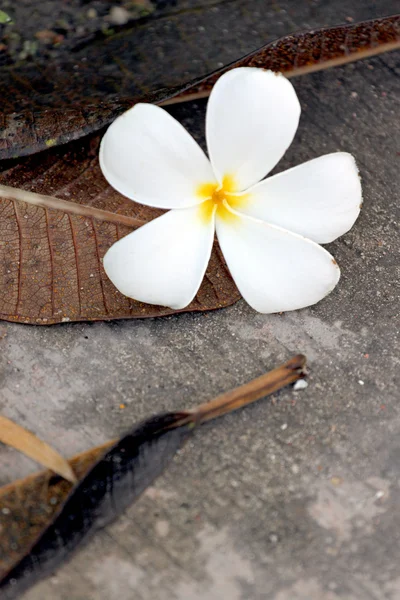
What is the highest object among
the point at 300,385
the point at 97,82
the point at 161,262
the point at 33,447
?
the point at 97,82

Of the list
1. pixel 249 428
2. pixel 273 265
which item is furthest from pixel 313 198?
pixel 249 428

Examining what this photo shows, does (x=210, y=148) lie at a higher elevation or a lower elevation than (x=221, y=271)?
higher

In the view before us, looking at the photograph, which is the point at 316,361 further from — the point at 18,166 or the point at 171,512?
the point at 18,166

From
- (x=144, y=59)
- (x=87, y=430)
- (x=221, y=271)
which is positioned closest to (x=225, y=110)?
(x=221, y=271)


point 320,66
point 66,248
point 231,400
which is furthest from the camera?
point 320,66

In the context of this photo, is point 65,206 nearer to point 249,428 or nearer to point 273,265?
point 273,265

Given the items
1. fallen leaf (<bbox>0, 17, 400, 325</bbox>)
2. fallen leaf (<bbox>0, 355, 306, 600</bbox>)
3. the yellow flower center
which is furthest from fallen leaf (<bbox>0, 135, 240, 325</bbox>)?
fallen leaf (<bbox>0, 355, 306, 600</bbox>)

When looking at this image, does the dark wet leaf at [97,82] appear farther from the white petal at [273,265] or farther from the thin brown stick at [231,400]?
the thin brown stick at [231,400]

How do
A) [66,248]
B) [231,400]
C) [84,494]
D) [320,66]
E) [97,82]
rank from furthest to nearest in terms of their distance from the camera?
[320,66] < [97,82] < [66,248] < [231,400] < [84,494]
